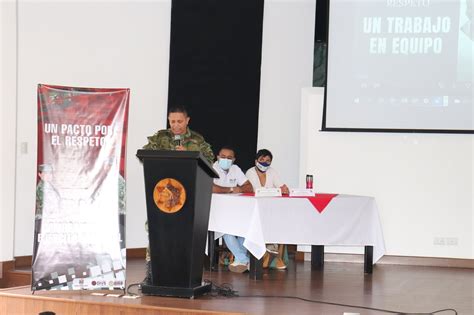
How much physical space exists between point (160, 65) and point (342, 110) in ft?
6.68

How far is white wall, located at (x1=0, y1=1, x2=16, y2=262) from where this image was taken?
691 centimetres

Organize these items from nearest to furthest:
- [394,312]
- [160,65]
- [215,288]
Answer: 1. [394,312]
2. [215,288]
3. [160,65]

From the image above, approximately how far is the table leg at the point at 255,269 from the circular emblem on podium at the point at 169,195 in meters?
1.74

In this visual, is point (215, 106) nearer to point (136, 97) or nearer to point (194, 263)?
point (136, 97)

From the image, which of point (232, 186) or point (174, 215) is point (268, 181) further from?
point (174, 215)

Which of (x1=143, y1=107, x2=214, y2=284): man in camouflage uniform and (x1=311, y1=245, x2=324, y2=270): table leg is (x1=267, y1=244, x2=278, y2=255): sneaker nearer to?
(x1=311, y1=245, x2=324, y2=270): table leg

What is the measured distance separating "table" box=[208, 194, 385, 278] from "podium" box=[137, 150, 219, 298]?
4.59 ft

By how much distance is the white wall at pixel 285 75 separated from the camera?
8.38 m

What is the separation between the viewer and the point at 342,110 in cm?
802

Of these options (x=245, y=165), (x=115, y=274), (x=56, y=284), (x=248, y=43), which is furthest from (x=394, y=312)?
(x=248, y=43)

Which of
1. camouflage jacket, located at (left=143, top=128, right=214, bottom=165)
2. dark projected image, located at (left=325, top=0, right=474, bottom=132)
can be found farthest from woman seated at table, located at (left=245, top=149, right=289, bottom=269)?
camouflage jacket, located at (left=143, top=128, right=214, bottom=165)

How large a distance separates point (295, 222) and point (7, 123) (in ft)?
9.22

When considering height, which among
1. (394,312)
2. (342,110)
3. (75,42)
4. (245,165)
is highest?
(75,42)

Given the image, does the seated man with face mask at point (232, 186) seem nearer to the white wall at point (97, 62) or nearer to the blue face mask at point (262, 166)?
the blue face mask at point (262, 166)
